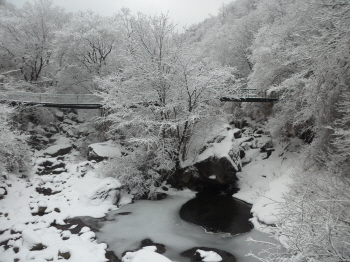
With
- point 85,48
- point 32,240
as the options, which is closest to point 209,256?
point 32,240

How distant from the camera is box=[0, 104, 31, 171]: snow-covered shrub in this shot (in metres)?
9.48

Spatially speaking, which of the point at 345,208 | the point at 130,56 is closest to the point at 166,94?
the point at 130,56

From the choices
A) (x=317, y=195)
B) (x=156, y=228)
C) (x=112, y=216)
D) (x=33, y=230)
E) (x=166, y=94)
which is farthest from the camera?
(x=166, y=94)

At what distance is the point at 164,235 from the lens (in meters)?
8.32

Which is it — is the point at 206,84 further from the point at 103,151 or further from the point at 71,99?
the point at 71,99

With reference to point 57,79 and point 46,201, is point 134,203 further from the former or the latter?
point 57,79

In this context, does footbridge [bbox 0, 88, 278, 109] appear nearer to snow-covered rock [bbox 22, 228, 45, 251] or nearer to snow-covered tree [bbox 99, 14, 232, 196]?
snow-covered tree [bbox 99, 14, 232, 196]

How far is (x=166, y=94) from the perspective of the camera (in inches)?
505

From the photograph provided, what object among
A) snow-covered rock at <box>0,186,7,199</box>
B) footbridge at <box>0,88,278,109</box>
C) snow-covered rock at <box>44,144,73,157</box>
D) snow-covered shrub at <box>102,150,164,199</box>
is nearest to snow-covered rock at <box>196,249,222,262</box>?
snow-covered shrub at <box>102,150,164,199</box>

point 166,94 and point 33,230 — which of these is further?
point 166,94

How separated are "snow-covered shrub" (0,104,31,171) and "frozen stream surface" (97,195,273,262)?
5322 millimetres

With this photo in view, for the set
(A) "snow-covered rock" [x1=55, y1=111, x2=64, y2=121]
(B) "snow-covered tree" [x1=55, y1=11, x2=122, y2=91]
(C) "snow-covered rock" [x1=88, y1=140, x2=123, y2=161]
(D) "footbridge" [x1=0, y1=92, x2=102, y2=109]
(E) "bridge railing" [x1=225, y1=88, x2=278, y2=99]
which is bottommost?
(C) "snow-covered rock" [x1=88, y1=140, x2=123, y2=161]

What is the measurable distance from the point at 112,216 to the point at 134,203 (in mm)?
1679

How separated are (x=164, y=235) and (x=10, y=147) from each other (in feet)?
25.9
